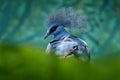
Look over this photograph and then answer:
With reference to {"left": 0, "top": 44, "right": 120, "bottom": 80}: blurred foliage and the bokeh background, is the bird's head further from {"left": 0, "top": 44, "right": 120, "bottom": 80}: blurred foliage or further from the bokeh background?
{"left": 0, "top": 44, "right": 120, "bottom": 80}: blurred foliage

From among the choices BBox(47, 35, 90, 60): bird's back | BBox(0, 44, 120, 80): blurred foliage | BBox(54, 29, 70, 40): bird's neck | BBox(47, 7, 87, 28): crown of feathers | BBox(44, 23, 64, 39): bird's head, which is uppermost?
BBox(47, 7, 87, 28): crown of feathers

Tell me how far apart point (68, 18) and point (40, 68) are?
6.97ft

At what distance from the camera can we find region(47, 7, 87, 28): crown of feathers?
7.62 ft

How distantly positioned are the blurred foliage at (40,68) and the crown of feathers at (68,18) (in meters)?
2.12

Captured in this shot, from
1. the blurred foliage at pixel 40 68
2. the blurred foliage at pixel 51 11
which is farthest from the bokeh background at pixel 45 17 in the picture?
the blurred foliage at pixel 40 68

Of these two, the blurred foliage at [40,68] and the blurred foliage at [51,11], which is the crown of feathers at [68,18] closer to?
the blurred foliage at [51,11]

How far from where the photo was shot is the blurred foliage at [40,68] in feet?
0.63

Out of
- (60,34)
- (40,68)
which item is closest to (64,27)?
(60,34)

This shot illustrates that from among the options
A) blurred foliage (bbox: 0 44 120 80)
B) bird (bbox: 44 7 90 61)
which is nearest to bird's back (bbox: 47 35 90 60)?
bird (bbox: 44 7 90 61)

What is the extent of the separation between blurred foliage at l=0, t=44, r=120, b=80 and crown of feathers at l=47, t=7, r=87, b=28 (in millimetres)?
Answer: 2117

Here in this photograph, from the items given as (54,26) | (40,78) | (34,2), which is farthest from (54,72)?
(34,2)

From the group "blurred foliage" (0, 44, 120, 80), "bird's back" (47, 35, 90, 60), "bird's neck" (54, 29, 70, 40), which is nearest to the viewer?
"blurred foliage" (0, 44, 120, 80)

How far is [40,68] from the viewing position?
7.6 inches

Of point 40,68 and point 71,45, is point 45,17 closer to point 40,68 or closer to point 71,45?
point 71,45
